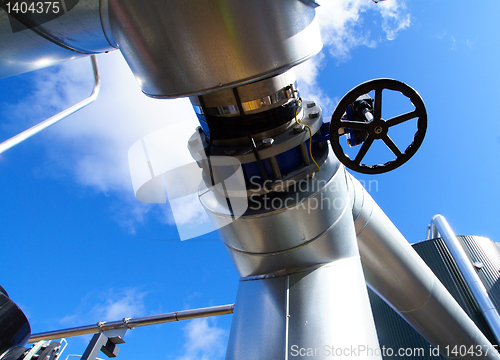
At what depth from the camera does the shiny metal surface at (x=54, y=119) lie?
57.8 inches

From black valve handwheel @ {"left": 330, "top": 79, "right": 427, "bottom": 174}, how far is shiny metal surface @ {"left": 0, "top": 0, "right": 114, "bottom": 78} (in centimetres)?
121

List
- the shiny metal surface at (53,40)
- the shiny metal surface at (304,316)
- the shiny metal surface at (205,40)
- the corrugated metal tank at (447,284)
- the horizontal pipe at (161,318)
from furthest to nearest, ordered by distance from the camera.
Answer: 1. the corrugated metal tank at (447,284)
2. the horizontal pipe at (161,318)
3. the shiny metal surface at (304,316)
4. the shiny metal surface at (53,40)
5. the shiny metal surface at (205,40)

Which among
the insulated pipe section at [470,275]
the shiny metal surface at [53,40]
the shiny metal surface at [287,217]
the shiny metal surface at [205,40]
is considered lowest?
the shiny metal surface at [287,217]

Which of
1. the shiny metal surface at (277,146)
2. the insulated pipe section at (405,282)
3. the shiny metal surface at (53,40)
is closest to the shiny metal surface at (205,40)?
the shiny metal surface at (53,40)

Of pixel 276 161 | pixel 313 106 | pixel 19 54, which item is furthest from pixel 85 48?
pixel 313 106

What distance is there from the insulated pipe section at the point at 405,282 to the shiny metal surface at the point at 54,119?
5.91 feet

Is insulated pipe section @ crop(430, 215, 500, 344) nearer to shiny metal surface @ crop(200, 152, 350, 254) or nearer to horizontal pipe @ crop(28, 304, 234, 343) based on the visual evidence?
horizontal pipe @ crop(28, 304, 234, 343)

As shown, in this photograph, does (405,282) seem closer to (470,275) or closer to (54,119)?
(54,119)

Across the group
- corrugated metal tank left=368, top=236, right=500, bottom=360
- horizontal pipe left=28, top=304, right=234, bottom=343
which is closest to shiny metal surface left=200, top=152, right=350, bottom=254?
horizontal pipe left=28, top=304, right=234, bottom=343

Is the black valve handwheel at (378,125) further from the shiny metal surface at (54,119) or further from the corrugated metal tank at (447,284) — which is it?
the corrugated metal tank at (447,284)

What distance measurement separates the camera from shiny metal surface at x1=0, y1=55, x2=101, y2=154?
1.47 metres

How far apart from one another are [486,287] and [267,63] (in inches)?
340

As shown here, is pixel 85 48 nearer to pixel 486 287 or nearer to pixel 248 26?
pixel 248 26

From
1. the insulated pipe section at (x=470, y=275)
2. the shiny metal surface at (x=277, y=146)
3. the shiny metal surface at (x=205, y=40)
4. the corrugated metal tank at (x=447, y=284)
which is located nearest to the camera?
the shiny metal surface at (x=205, y=40)
